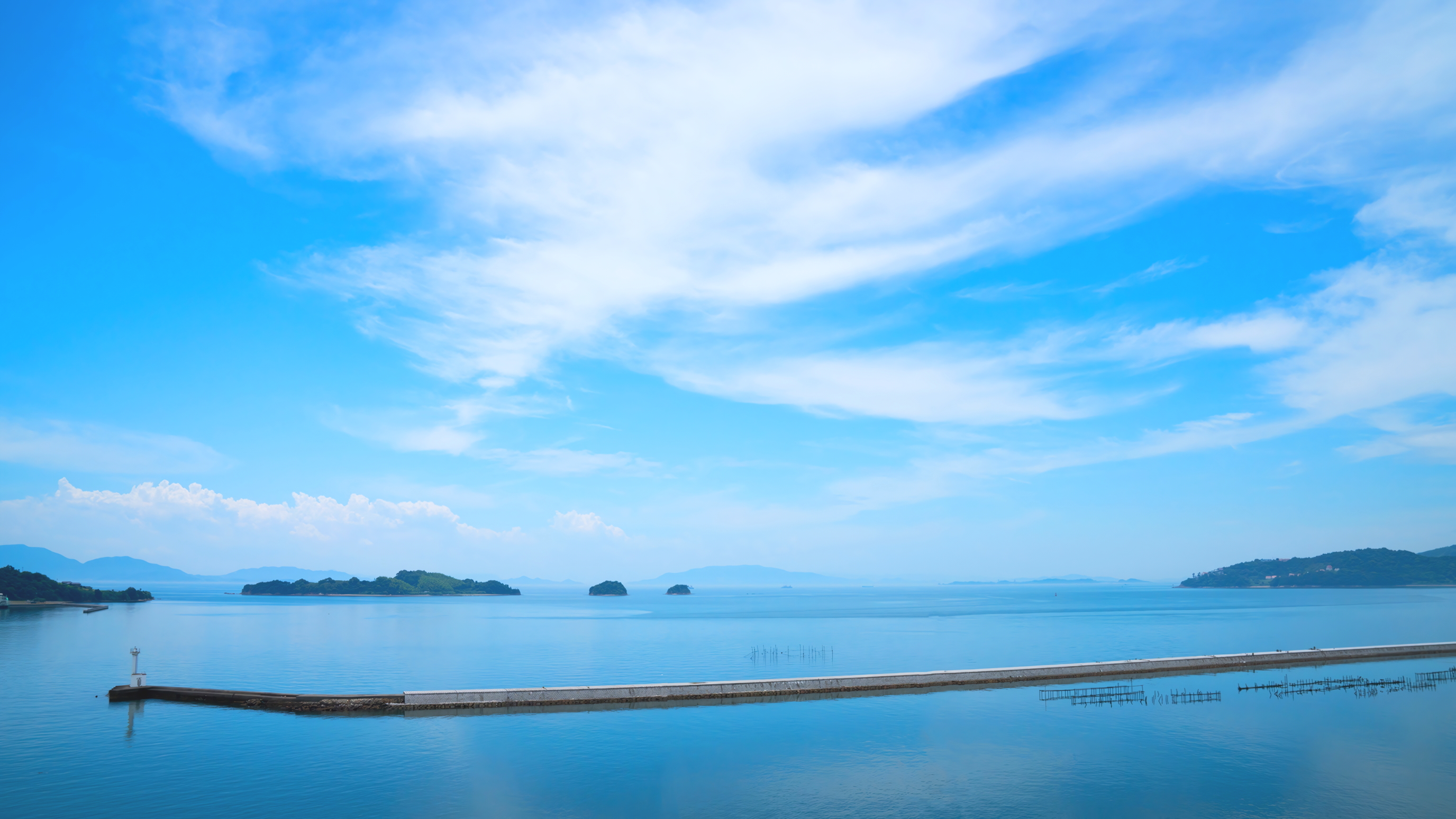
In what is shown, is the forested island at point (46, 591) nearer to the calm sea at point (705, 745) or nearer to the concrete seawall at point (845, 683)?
the calm sea at point (705, 745)

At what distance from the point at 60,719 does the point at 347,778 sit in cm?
2185

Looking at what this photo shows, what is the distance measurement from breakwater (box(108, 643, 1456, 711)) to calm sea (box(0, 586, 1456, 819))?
106 cm

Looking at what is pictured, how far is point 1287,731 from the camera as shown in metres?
37.8

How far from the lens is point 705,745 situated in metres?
35.1

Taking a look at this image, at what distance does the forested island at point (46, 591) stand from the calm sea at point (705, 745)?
105 meters

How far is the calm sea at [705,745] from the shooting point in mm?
26953

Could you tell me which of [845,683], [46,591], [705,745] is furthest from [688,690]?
[46,591]

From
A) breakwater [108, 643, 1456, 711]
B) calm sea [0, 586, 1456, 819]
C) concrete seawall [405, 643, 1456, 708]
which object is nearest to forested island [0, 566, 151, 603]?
calm sea [0, 586, 1456, 819]

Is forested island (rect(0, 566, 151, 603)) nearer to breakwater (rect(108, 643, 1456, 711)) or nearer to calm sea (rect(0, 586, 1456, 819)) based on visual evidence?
calm sea (rect(0, 586, 1456, 819))

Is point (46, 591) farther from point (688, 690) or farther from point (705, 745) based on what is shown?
point (705, 745)

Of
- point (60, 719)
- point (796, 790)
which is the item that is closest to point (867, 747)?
point (796, 790)

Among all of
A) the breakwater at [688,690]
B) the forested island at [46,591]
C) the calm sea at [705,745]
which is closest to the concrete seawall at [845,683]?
the breakwater at [688,690]

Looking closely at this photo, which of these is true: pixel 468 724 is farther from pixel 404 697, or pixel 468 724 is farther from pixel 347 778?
pixel 347 778

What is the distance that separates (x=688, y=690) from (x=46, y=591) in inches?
6940
